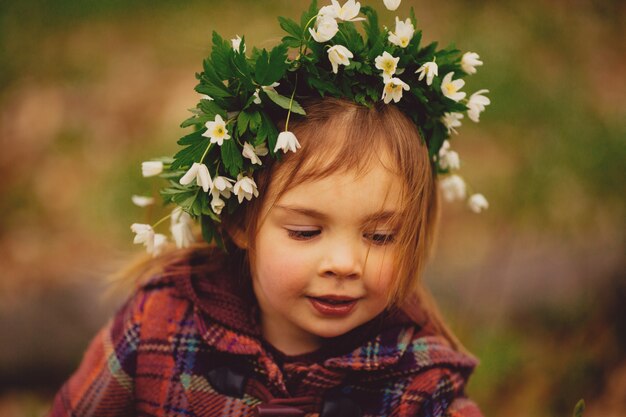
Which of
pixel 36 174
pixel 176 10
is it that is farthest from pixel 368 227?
pixel 176 10

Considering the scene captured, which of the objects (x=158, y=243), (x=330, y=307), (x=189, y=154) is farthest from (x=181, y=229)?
(x=330, y=307)

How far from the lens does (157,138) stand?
4.54 metres

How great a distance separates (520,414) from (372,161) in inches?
82.4

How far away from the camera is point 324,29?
6.21 feet

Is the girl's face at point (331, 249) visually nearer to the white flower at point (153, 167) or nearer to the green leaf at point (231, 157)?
the green leaf at point (231, 157)

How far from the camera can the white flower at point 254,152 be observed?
196 centimetres

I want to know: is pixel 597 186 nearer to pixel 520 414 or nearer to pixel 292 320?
pixel 520 414

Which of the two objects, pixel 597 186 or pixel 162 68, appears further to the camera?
pixel 162 68

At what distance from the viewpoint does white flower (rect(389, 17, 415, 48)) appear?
1.97 m

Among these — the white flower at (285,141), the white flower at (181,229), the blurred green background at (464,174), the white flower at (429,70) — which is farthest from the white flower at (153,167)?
the blurred green background at (464,174)

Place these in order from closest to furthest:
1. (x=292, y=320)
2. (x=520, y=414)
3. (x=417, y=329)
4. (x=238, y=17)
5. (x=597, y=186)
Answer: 1. (x=292, y=320)
2. (x=417, y=329)
3. (x=520, y=414)
4. (x=597, y=186)
5. (x=238, y=17)

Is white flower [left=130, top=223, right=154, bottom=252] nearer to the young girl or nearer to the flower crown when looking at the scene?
the young girl

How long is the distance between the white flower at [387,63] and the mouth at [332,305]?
2.07 ft

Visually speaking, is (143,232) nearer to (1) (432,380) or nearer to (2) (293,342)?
(2) (293,342)
